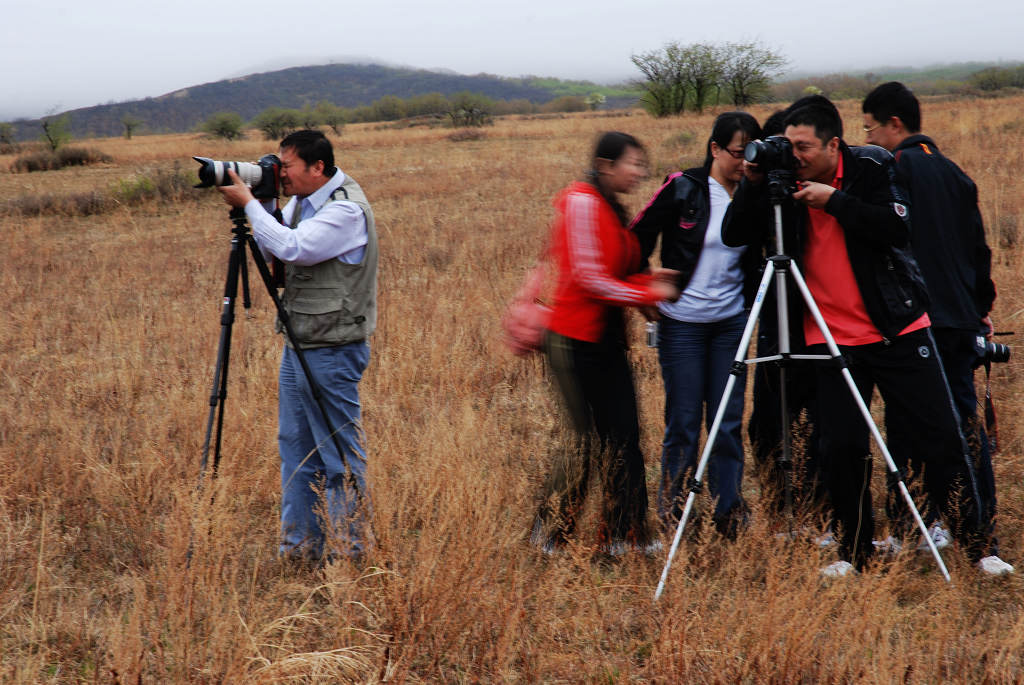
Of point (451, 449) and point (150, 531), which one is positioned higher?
point (451, 449)

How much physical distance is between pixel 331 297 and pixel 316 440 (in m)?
0.64

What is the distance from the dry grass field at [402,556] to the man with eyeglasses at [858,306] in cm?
32

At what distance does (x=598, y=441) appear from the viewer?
3.25m

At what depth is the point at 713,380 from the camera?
3.45m

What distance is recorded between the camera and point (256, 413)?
4777 mm

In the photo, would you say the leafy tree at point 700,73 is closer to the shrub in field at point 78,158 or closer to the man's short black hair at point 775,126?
the shrub in field at point 78,158

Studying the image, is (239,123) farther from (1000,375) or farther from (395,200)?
(1000,375)

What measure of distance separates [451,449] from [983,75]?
60075 mm

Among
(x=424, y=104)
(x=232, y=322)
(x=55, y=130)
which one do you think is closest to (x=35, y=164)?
(x=55, y=130)

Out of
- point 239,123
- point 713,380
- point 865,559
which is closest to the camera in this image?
point 865,559

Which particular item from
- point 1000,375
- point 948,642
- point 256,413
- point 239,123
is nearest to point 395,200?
point 256,413

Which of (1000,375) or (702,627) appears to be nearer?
(702,627)

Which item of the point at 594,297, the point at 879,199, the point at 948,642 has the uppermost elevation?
the point at 879,199

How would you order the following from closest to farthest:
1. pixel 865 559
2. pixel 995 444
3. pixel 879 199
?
pixel 879 199 < pixel 865 559 < pixel 995 444
